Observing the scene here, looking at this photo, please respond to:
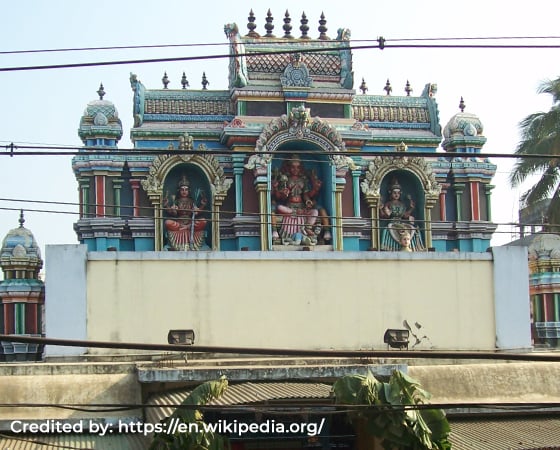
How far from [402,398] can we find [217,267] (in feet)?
23.5

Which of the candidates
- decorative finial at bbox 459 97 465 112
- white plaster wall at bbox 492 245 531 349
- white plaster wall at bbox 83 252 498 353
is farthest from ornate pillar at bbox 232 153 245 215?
white plaster wall at bbox 492 245 531 349

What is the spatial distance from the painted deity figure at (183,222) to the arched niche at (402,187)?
14.6 ft

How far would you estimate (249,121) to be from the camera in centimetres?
2917

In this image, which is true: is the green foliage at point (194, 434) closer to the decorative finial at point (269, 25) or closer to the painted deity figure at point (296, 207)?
the painted deity figure at point (296, 207)

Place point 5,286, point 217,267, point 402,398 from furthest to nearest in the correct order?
point 5,286 < point 217,267 < point 402,398

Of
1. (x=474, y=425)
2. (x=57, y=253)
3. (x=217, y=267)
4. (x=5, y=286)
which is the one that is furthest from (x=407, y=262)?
(x=5, y=286)

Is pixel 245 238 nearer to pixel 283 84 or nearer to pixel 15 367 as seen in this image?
pixel 283 84

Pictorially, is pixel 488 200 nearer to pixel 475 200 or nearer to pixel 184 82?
pixel 475 200

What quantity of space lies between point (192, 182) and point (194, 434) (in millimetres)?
14553

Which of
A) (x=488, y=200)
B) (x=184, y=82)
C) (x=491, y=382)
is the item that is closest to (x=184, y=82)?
(x=184, y=82)

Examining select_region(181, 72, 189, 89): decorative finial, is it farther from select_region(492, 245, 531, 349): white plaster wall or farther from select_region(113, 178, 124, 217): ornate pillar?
select_region(492, 245, 531, 349): white plaster wall

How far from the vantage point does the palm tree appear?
101 feet

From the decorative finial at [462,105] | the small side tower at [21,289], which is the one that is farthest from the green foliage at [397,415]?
the decorative finial at [462,105]

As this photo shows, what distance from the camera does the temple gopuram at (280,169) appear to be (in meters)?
28.2
